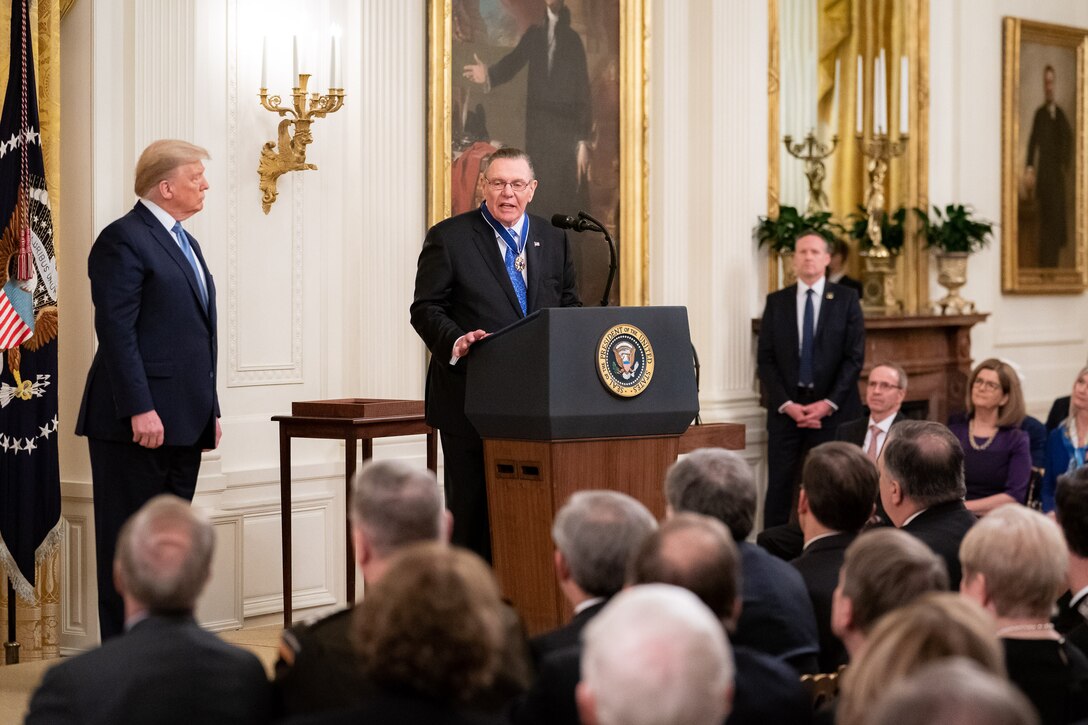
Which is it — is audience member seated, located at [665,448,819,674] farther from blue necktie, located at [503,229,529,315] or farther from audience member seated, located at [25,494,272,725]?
blue necktie, located at [503,229,529,315]

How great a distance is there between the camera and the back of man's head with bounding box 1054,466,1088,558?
3.56 metres

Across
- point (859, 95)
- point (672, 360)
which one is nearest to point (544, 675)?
point (672, 360)

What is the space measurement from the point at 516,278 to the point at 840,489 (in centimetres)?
159

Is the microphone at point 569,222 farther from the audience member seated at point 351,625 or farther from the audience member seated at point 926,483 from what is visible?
the audience member seated at point 351,625

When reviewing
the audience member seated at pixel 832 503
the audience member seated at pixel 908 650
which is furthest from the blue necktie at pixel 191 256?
the audience member seated at pixel 908 650

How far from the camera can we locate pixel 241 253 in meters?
6.40

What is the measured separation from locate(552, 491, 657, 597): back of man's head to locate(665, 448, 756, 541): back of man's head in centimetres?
67

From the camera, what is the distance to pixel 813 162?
31.3ft

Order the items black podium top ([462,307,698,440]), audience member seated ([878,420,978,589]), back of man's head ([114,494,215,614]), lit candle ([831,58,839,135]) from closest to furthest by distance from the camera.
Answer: back of man's head ([114,494,215,614])
audience member seated ([878,420,978,589])
black podium top ([462,307,698,440])
lit candle ([831,58,839,135])

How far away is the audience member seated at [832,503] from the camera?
369 cm

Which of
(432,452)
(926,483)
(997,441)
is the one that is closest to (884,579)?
(926,483)

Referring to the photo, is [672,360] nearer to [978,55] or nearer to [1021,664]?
[1021,664]

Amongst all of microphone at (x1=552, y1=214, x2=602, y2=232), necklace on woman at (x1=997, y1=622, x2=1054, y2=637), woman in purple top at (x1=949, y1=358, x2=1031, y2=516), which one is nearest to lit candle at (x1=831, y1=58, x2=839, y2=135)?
woman in purple top at (x1=949, y1=358, x2=1031, y2=516)

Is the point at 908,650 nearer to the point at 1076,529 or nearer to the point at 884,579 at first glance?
the point at 884,579
